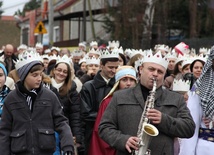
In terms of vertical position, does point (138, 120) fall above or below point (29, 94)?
below

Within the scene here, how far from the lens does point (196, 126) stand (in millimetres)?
6766

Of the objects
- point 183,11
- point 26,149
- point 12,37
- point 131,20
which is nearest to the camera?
point 26,149

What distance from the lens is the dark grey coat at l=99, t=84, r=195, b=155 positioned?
20.6 ft

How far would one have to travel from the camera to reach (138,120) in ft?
20.9

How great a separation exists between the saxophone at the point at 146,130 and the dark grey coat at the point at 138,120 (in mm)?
133

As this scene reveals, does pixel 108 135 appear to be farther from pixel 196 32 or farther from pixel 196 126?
pixel 196 32

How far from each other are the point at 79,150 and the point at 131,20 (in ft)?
59.3

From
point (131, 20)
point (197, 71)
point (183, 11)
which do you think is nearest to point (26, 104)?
point (197, 71)

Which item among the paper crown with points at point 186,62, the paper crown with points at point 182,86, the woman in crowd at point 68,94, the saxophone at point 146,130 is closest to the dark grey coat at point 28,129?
the saxophone at point 146,130

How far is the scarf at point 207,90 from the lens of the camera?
263 inches

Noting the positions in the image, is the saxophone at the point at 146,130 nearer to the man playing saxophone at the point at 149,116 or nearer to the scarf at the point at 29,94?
the man playing saxophone at the point at 149,116

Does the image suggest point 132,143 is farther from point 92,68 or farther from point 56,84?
point 92,68

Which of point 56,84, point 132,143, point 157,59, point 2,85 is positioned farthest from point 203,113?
point 56,84

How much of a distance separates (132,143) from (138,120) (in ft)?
0.91
